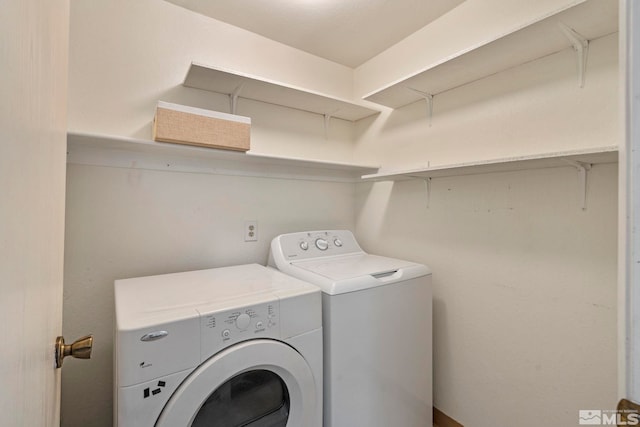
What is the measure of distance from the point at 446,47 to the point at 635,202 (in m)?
1.51

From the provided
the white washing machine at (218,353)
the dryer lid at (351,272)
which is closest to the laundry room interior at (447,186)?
the dryer lid at (351,272)

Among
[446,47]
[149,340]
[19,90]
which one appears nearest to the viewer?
[19,90]

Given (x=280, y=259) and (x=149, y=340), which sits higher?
(x=280, y=259)

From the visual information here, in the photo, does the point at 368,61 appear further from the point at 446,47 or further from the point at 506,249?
the point at 506,249

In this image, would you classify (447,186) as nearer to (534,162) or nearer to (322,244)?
(534,162)

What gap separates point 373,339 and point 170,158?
4.58ft

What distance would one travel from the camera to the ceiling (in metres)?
1.54

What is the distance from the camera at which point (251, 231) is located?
179cm

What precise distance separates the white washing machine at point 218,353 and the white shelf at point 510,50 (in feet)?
3.95

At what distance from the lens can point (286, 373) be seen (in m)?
1.05

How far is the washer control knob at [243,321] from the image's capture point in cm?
95

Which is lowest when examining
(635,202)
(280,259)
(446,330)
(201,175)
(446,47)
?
(446,330)

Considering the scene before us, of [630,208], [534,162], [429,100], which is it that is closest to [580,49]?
[534,162]

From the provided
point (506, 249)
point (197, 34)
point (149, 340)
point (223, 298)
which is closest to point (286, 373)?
point (223, 298)
